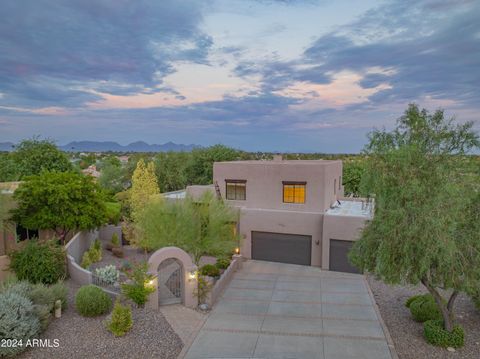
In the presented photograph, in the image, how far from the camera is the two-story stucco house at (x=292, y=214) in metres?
20.4

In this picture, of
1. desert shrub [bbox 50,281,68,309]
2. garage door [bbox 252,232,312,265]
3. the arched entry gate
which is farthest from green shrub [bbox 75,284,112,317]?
garage door [bbox 252,232,312,265]

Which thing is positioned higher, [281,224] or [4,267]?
[281,224]

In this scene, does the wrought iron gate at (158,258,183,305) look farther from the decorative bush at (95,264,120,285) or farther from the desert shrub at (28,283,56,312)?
the desert shrub at (28,283,56,312)

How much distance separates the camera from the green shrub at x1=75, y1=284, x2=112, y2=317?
11906mm

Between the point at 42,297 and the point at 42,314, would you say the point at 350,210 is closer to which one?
the point at 42,297

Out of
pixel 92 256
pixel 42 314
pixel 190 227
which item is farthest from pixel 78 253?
pixel 42 314

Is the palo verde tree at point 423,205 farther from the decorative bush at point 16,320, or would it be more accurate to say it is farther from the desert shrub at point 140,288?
the decorative bush at point 16,320

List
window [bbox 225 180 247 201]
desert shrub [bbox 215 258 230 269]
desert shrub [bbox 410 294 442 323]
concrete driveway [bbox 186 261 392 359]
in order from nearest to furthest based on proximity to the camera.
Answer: concrete driveway [bbox 186 261 392 359] < desert shrub [bbox 410 294 442 323] < desert shrub [bbox 215 258 230 269] < window [bbox 225 180 247 201]

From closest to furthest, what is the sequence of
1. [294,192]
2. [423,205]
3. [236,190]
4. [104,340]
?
[423,205], [104,340], [294,192], [236,190]

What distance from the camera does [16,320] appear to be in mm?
9812

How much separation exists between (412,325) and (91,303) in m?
12.2

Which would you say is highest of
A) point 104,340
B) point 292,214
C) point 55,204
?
point 55,204

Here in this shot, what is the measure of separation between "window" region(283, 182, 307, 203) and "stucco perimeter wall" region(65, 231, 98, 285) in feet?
42.5

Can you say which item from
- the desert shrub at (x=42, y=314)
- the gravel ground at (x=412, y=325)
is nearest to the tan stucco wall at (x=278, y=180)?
the gravel ground at (x=412, y=325)
